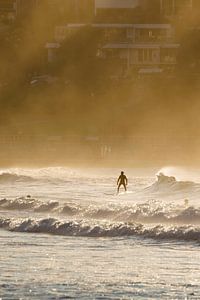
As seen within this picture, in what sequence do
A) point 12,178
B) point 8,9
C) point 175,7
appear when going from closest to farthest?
point 12,178
point 175,7
point 8,9

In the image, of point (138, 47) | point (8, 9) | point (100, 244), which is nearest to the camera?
point (100, 244)

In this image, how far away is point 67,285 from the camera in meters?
25.4

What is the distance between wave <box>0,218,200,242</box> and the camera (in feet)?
104

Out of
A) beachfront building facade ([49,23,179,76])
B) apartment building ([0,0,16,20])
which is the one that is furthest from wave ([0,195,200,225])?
apartment building ([0,0,16,20])

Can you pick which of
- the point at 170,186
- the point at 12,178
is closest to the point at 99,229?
the point at 170,186

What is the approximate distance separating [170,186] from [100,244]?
17.2 metres

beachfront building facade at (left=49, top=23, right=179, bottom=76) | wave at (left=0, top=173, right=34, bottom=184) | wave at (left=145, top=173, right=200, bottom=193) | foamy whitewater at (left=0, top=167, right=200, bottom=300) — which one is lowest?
foamy whitewater at (left=0, top=167, right=200, bottom=300)

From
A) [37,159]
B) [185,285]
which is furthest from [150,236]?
[37,159]

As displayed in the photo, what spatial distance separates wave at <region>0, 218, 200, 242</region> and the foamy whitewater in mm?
21

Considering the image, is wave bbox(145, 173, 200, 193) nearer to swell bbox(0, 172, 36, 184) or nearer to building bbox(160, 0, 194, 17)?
swell bbox(0, 172, 36, 184)

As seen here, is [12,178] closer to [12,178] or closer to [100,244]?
[12,178]

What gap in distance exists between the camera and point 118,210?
3762 centimetres

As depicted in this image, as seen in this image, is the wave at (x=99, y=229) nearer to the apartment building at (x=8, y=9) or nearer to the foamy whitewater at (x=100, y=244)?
the foamy whitewater at (x=100, y=244)

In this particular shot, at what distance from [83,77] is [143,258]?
64362mm
